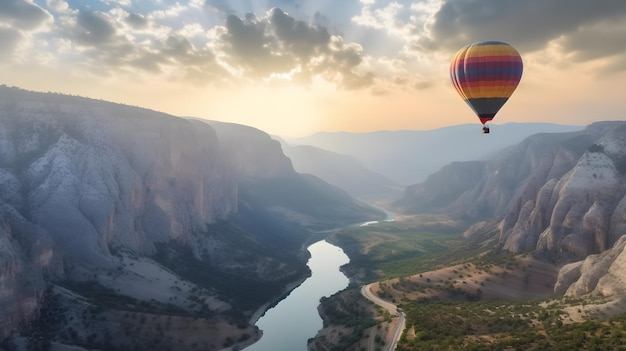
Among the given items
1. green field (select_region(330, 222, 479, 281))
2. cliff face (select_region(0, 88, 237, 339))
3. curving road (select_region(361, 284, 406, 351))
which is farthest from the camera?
green field (select_region(330, 222, 479, 281))

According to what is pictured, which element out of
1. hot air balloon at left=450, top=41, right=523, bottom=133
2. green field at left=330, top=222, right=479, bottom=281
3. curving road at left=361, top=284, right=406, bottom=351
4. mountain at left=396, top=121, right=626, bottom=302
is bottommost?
green field at left=330, top=222, right=479, bottom=281

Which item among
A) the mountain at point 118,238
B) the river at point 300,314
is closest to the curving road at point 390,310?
the river at point 300,314

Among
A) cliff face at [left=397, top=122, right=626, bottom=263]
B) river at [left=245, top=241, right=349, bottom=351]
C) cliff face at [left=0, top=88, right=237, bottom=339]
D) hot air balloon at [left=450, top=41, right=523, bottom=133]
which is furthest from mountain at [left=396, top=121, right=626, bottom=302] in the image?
cliff face at [left=0, top=88, right=237, bottom=339]

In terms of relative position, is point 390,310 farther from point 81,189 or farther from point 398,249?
point 398,249

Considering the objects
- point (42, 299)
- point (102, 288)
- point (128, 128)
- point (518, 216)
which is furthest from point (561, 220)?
point (128, 128)

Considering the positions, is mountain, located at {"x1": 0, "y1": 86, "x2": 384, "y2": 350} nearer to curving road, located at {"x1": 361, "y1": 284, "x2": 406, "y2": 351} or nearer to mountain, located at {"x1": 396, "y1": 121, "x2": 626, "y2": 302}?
curving road, located at {"x1": 361, "y1": 284, "x2": 406, "y2": 351}

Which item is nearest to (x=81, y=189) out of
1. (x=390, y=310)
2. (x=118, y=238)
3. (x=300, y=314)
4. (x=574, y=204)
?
(x=118, y=238)
